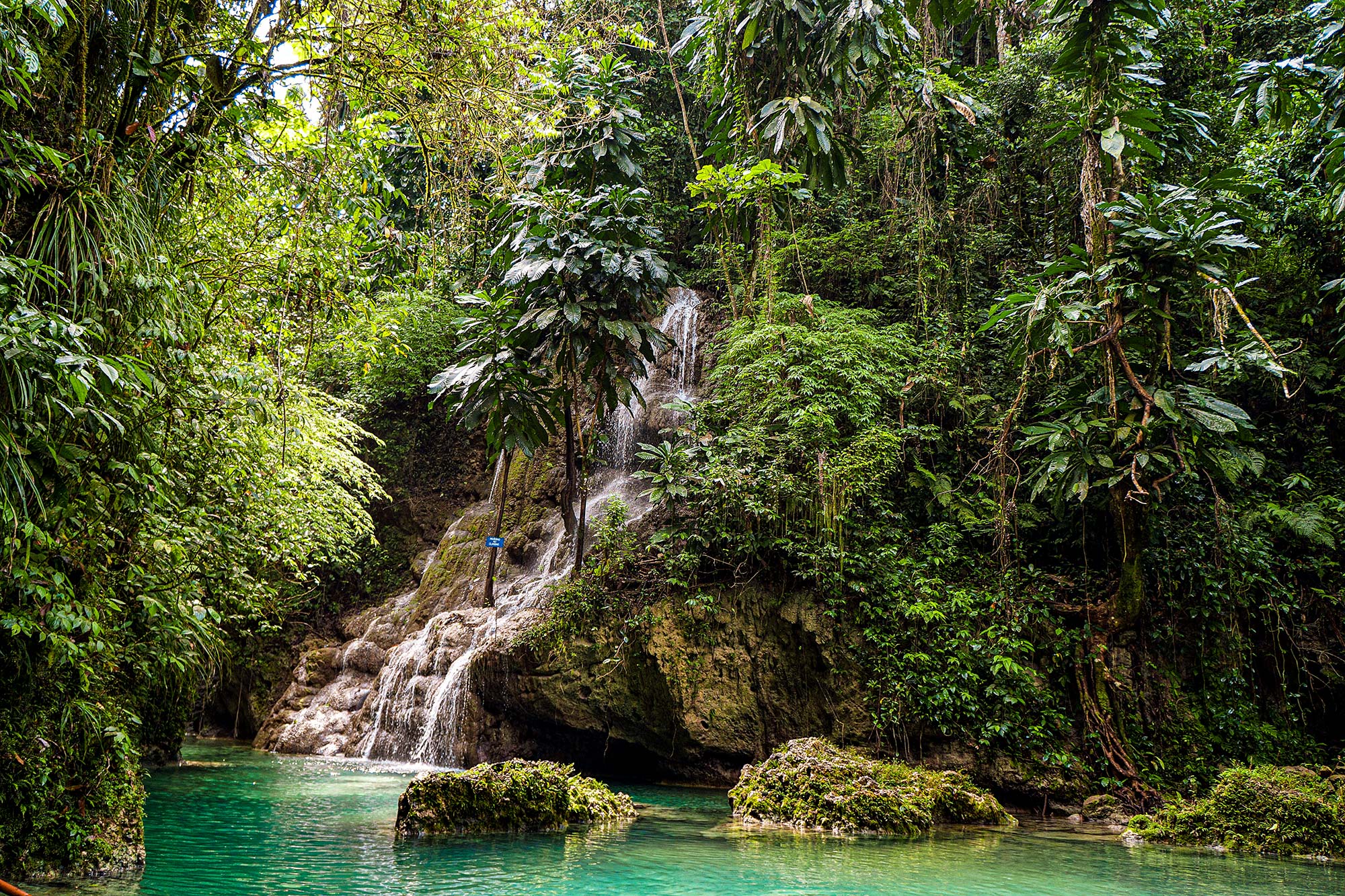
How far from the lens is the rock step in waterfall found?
1052 centimetres

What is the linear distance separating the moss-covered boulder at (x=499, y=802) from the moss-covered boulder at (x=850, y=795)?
131cm

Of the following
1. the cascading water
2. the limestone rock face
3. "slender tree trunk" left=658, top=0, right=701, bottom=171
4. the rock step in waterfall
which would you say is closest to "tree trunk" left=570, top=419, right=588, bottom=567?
the rock step in waterfall

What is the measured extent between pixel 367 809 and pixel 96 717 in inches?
130

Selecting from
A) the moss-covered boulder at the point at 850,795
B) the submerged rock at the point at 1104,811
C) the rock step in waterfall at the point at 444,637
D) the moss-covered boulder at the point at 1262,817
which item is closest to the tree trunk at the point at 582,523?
the rock step in waterfall at the point at 444,637

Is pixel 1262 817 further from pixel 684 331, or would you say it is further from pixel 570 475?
pixel 684 331

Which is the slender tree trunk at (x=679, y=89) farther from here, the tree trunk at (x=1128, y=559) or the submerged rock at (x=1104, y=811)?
the submerged rock at (x=1104, y=811)

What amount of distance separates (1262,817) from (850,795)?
3.27 m

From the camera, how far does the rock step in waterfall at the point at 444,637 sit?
1052 centimetres

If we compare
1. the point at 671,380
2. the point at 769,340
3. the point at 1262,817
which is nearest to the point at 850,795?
the point at 1262,817

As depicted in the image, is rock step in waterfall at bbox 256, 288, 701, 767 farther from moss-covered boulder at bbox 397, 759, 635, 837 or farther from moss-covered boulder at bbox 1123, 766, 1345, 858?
moss-covered boulder at bbox 1123, 766, 1345, 858

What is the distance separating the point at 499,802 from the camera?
6.57m

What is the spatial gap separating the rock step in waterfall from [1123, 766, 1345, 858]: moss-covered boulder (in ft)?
22.9

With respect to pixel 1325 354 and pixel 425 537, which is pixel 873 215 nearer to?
pixel 1325 354

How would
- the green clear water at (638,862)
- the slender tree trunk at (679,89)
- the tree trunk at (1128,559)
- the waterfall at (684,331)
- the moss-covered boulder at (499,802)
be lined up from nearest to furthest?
the green clear water at (638,862) → the moss-covered boulder at (499,802) → the tree trunk at (1128,559) → the slender tree trunk at (679,89) → the waterfall at (684,331)
